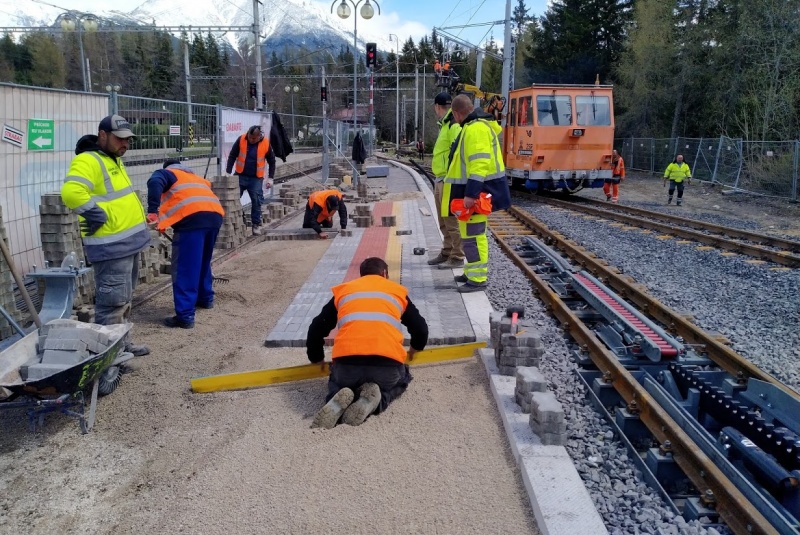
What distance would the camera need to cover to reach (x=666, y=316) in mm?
6520

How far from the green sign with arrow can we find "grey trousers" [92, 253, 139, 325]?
3.69 metres

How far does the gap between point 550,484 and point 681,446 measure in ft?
3.24

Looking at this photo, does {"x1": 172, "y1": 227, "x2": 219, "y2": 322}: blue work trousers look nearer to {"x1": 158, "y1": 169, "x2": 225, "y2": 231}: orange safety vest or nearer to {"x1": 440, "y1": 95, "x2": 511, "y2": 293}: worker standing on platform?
{"x1": 158, "y1": 169, "x2": 225, "y2": 231}: orange safety vest

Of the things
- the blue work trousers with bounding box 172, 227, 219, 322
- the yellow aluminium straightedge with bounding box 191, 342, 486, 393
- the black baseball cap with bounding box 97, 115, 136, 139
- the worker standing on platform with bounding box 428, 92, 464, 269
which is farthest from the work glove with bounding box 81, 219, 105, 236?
the worker standing on platform with bounding box 428, 92, 464, 269

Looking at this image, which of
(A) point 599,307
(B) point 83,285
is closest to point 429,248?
(A) point 599,307

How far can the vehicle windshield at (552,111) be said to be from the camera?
56.2 feet

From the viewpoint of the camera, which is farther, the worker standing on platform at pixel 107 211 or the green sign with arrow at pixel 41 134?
the green sign with arrow at pixel 41 134

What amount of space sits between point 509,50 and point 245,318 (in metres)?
21.1

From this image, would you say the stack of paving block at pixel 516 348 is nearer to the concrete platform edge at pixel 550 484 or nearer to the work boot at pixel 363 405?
the concrete platform edge at pixel 550 484

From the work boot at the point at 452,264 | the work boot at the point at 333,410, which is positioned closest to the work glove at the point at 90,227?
the work boot at the point at 333,410

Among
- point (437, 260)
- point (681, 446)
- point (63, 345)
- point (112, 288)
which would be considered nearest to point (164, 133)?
point (437, 260)

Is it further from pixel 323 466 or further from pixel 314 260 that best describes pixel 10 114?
pixel 323 466

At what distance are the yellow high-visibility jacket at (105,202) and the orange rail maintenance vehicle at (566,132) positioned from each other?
44.7ft

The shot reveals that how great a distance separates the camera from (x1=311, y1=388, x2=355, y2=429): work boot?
13.7 ft
